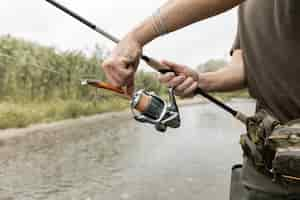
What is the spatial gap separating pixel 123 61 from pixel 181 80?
1.02 ft

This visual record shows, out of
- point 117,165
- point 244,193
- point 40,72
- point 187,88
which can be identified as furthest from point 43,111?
point 244,193

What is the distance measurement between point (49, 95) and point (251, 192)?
1250cm

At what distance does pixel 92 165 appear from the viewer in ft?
18.0

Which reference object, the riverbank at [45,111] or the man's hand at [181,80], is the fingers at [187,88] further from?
the riverbank at [45,111]

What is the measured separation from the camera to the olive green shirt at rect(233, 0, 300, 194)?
43.3 inches

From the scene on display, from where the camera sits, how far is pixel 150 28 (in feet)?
3.86

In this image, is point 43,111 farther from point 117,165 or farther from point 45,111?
point 117,165

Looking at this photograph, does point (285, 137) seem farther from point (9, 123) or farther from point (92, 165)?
point (9, 123)

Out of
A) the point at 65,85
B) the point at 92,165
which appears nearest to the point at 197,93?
the point at 92,165

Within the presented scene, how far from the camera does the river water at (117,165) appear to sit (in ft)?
14.0

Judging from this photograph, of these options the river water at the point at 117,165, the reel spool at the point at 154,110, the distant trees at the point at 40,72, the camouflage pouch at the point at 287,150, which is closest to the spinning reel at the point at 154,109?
the reel spool at the point at 154,110

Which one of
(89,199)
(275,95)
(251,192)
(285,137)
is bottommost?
(89,199)

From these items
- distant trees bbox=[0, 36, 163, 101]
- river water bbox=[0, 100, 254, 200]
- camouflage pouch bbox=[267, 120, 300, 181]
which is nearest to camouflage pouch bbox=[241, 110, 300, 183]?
camouflage pouch bbox=[267, 120, 300, 181]

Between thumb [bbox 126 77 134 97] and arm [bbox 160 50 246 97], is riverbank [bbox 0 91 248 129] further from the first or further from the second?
thumb [bbox 126 77 134 97]
